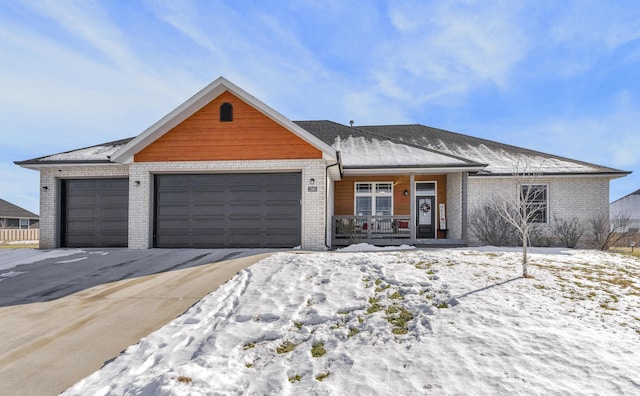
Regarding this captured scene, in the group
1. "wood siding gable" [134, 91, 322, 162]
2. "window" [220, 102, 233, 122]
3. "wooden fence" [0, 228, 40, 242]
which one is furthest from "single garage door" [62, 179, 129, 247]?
"wooden fence" [0, 228, 40, 242]

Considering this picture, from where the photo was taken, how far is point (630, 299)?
5.18 m

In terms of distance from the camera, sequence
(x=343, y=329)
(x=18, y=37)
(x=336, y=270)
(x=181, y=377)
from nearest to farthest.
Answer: (x=181, y=377), (x=343, y=329), (x=336, y=270), (x=18, y=37)

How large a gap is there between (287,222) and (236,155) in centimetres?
272

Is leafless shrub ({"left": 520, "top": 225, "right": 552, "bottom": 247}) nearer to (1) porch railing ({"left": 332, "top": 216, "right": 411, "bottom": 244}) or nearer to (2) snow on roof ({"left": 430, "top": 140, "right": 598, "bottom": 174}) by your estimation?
(2) snow on roof ({"left": 430, "top": 140, "right": 598, "bottom": 174})

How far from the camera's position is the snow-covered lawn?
2.88m

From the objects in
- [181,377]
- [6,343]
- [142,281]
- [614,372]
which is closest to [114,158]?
[142,281]

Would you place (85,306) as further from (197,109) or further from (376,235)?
(376,235)

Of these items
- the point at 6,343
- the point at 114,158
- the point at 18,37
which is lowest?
the point at 6,343

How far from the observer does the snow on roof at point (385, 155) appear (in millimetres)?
12344

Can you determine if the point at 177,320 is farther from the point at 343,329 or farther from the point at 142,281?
the point at 142,281

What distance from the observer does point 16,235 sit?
78.4ft

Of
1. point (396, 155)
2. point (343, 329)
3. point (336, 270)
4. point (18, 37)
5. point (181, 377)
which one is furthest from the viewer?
point (396, 155)

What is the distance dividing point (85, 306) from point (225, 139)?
683 cm

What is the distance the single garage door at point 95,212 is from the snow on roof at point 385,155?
26.4ft
